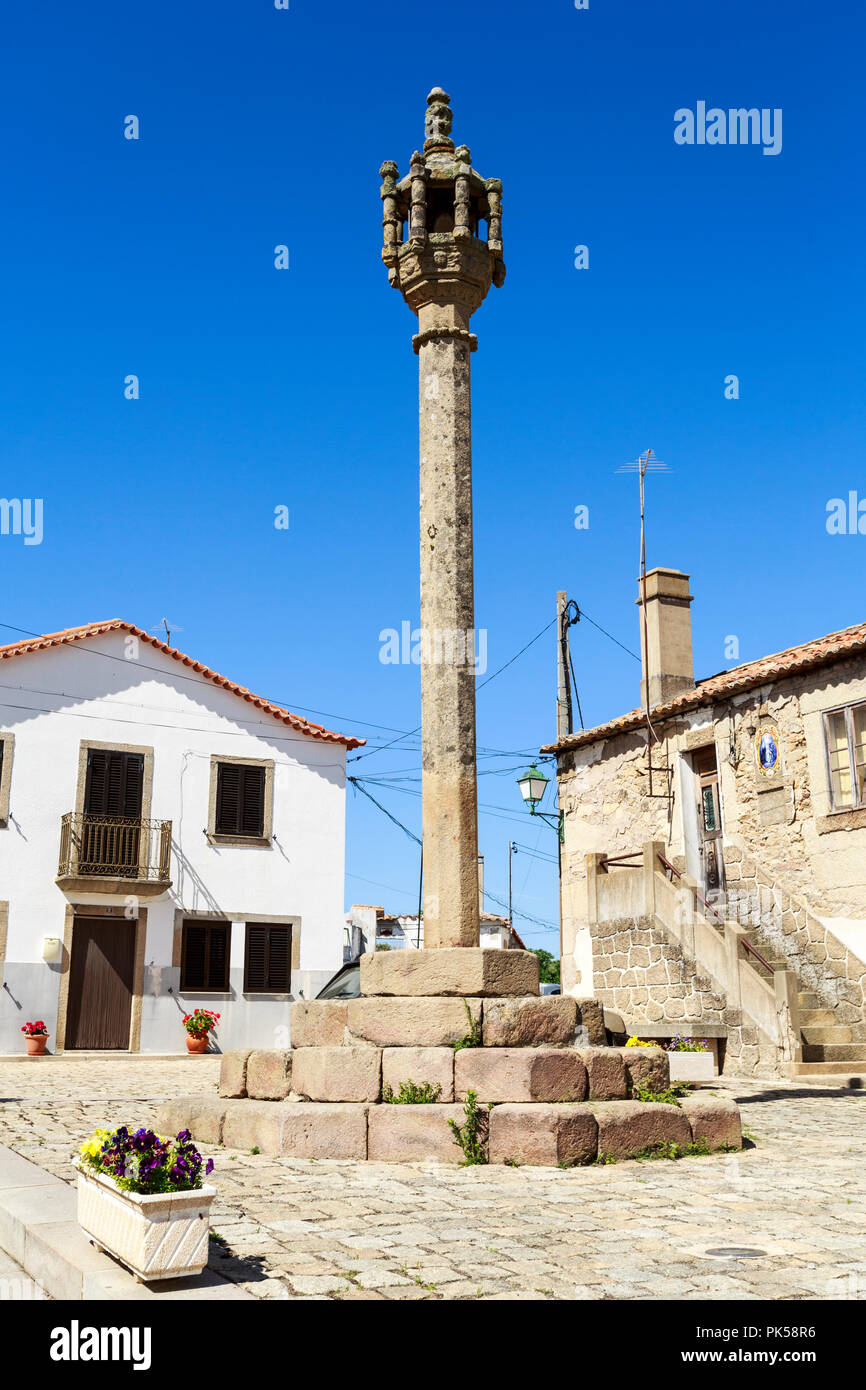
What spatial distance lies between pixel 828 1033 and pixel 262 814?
12222 millimetres

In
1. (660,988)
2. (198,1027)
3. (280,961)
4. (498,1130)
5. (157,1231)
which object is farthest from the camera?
(280,961)

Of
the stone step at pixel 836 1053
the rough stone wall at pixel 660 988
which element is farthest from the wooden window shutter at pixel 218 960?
the stone step at pixel 836 1053

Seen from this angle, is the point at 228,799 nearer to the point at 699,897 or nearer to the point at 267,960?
the point at 267,960

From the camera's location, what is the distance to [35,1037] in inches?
752

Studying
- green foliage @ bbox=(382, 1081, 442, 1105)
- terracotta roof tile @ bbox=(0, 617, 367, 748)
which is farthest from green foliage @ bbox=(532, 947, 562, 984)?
green foliage @ bbox=(382, 1081, 442, 1105)

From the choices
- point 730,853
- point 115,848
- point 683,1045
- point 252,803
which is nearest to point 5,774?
point 115,848

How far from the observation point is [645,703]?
18.3 metres

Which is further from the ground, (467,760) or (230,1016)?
(467,760)

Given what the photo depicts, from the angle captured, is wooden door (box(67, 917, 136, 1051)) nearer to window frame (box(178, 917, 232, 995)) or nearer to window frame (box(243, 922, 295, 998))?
window frame (box(178, 917, 232, 995))

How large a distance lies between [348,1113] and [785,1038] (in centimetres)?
789

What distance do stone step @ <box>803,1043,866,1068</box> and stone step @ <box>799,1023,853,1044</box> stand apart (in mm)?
79

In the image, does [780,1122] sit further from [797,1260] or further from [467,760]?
[797,1260]

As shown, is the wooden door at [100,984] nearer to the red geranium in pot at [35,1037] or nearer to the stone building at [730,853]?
the red geranium in pot at [35,1037]
